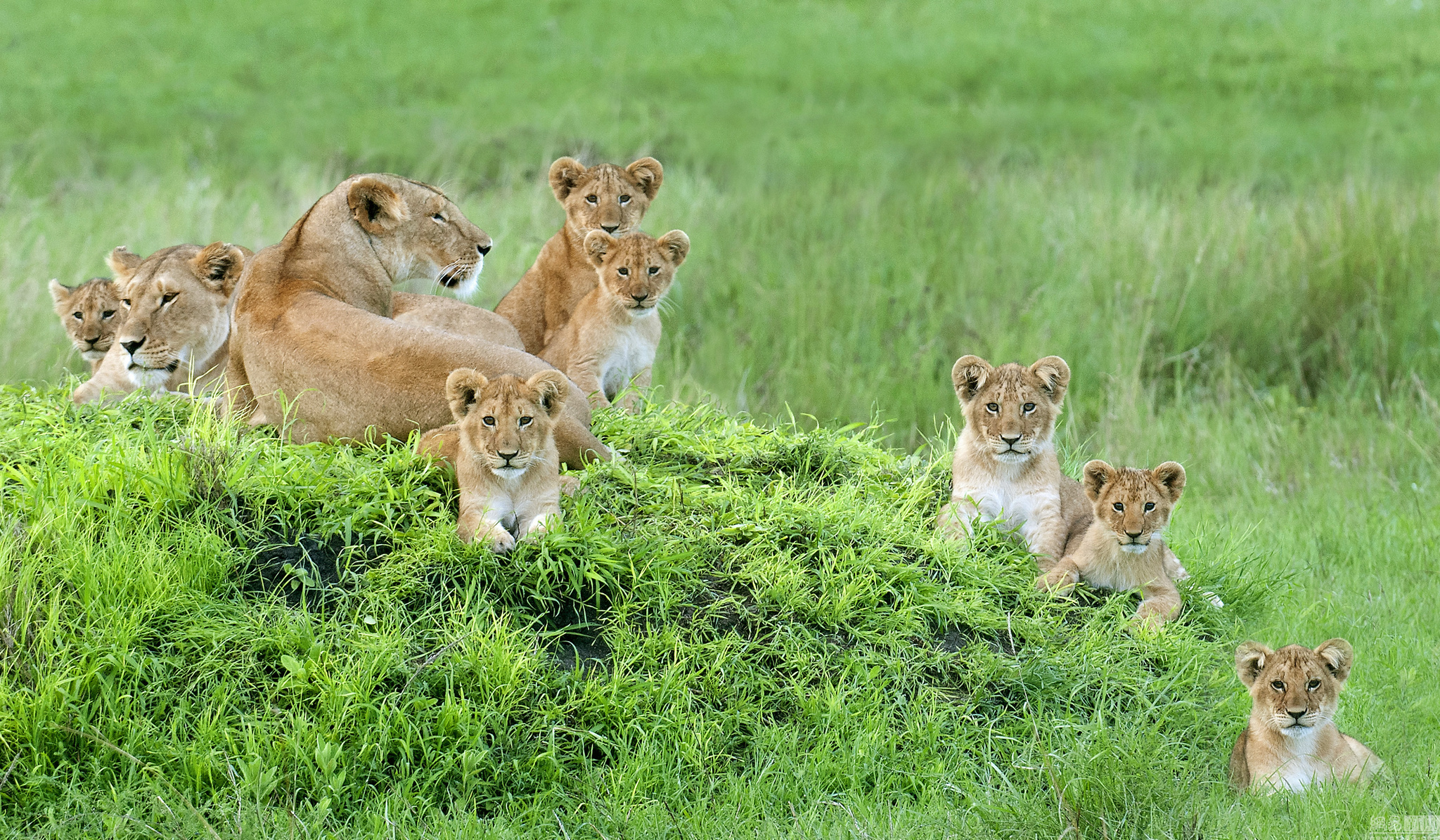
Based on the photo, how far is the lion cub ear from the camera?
5.45m

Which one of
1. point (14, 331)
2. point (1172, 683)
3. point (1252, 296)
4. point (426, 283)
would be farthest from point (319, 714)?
point (1252, 296)

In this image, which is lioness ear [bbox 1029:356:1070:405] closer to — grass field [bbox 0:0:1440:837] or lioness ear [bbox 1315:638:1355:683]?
grass field [bbox 0:0:1440:837]

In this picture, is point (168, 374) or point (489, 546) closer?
point (489, 546)

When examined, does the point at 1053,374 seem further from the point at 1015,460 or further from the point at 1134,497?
the point at 1134,497

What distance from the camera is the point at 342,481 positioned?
6121mm

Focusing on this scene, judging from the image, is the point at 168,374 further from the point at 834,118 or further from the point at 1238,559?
the point at 834,118

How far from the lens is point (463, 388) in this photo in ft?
18.0

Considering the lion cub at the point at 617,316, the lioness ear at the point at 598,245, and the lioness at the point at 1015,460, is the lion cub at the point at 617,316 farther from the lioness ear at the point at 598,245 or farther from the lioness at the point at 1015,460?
the lioness at the point at 1015,460

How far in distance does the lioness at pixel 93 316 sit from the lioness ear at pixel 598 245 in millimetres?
2445

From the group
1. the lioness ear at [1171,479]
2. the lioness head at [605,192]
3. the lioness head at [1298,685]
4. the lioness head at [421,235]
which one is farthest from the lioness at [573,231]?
the lioness head at [1298,685]

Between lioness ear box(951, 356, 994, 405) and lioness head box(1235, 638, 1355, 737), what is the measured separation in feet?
5.76

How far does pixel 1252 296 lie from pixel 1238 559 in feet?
17.4

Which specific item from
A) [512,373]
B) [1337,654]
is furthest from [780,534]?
[1337,654]

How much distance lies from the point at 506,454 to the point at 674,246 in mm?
1971
